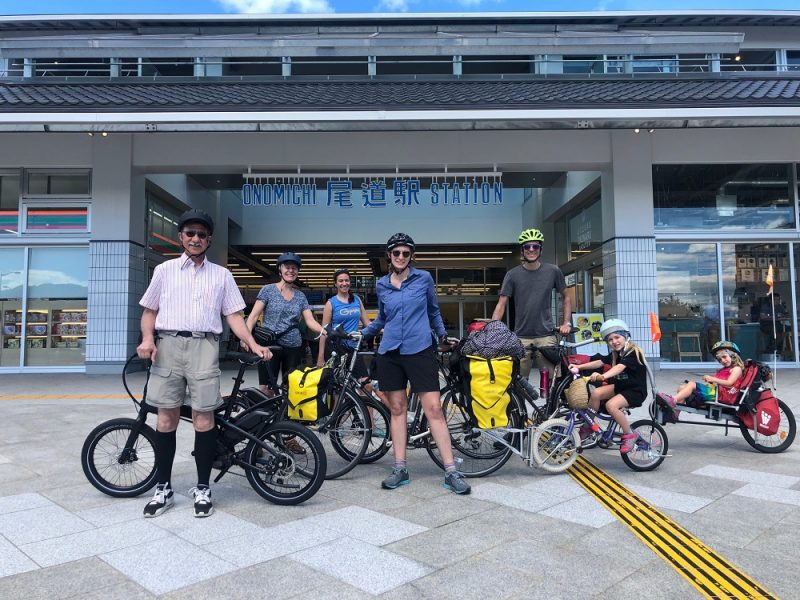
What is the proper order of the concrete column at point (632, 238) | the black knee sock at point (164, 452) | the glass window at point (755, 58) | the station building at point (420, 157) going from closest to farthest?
the black knee sock at point (164, 452), the station building at point (420, 157), the concrete column at point (632, 238), the glass window at point (755, 58)

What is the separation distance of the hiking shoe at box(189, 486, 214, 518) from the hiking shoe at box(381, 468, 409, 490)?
115 cm

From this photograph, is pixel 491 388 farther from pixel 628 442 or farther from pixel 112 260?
pixel 112 260

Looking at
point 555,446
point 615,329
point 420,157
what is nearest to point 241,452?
point 555,446

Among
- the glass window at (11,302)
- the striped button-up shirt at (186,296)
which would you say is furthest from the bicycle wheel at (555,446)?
the glass window at (11,302)

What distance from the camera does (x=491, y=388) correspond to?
12.9ft

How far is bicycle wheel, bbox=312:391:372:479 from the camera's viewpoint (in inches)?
166

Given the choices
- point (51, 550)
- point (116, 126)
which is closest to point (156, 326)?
point (51, 550)

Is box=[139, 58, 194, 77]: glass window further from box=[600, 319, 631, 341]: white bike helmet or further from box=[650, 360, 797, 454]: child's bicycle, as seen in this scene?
box=[650, 360, 797, 454]: child's bicycle

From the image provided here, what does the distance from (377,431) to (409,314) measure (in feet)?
3.76

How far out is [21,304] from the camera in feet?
38.4

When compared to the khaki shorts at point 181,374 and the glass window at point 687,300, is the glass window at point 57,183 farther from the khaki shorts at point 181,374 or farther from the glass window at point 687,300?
the glass window at point 687,300

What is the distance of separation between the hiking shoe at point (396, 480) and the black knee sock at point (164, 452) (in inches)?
55.5

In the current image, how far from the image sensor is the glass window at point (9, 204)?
460 inches

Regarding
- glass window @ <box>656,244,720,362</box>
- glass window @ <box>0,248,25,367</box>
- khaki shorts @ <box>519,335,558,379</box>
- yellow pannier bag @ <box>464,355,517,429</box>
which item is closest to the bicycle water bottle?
khaki shorts @ <box>519,335,558,379</box>
